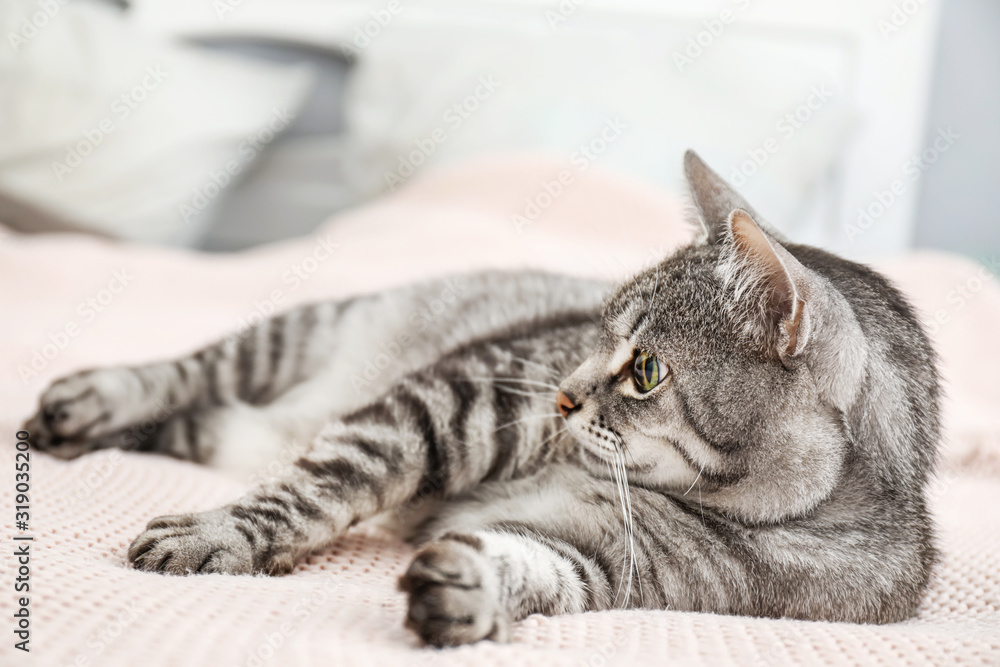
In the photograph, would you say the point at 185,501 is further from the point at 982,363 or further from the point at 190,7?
the point at 190,7

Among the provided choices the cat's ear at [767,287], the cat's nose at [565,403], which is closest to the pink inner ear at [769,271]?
the cat's ear at [767,287]

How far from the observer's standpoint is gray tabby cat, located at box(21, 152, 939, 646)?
771 millimetres

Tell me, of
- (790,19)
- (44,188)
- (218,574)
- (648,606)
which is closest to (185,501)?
(218,574)

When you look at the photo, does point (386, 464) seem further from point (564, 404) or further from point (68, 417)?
point (68, 417)

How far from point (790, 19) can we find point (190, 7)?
232 centimetres

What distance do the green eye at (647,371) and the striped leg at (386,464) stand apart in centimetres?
15

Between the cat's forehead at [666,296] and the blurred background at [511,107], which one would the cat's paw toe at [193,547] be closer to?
the cat's forehead at [666,296]

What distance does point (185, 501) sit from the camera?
1.03 meters

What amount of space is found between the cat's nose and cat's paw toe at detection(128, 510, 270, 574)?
15.1 inches

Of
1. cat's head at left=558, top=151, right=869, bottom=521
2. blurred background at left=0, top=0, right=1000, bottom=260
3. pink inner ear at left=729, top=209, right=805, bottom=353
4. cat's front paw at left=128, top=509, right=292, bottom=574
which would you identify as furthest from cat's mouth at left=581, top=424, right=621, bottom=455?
blurred background at left=0, top=0, right=1000, bottom=260

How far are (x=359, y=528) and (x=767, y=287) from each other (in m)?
0.63

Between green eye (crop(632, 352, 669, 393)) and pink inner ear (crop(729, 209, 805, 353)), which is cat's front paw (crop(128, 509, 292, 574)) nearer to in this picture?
green eye (crop(632, 352, 669, 393))

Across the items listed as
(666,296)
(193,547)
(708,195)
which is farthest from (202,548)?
(708,195)

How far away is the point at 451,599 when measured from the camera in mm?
629
